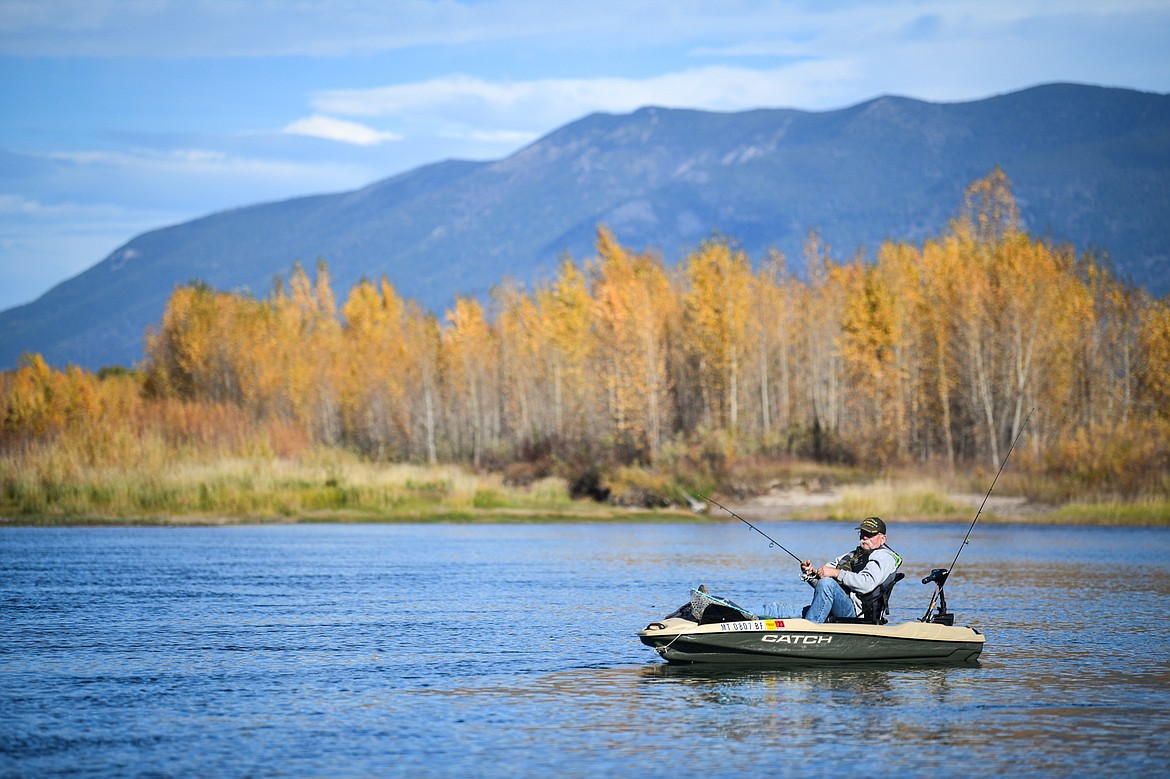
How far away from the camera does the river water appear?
14828 millimetres

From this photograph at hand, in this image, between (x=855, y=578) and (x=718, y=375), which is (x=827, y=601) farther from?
(x=718, y=375)

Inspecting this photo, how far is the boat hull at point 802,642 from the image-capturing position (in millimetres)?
19625

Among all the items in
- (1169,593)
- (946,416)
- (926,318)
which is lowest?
(1169,593)

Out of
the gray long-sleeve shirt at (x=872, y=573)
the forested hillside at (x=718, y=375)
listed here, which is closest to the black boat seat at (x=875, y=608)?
the gray long-sleeve shirt at (x=872, y=573)

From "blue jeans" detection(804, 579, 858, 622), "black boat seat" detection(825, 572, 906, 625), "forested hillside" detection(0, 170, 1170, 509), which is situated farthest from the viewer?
"forested hillside" detection(0, 170, 1170, 509)

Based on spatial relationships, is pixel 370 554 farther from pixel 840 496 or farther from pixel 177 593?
pixel 840 496

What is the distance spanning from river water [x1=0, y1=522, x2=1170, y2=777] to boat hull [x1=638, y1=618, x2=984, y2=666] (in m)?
0.34

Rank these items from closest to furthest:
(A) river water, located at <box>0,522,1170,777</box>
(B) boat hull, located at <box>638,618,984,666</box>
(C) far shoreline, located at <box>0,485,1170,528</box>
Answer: (A) river water, located at <box>0,522,1170,777</box> < (B) boat hull, located at <box>638,618,984,666</box> < (C) far shoreline, located at <box>0,485,1170,528</box>

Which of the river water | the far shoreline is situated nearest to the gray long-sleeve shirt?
the river water

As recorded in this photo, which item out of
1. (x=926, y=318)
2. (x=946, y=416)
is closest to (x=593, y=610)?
(x=946, y=416)

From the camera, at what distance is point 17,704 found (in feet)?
57.2

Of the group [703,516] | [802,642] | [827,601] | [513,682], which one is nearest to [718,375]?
[703,516]

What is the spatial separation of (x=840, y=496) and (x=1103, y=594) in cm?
3031

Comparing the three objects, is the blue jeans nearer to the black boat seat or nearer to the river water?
the black boat seat
